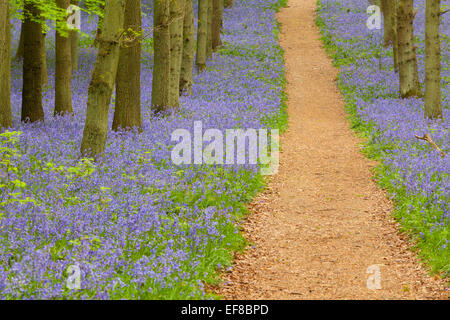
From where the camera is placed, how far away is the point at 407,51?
794 inches

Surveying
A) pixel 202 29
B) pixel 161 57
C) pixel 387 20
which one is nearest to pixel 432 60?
pixel 161 57

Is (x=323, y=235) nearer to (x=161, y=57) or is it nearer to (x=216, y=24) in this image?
(x=161, y=57)

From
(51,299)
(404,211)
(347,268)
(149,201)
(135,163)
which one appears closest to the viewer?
(51,299)

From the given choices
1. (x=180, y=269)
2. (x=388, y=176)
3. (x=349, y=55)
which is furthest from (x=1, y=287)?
(x=349, y=55)

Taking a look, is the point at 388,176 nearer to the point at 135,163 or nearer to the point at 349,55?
the point at 135,163

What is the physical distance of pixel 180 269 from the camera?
6.78 meters

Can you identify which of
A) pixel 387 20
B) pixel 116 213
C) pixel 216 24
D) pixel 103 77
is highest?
pixel 387 20

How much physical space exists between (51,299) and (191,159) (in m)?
6.86

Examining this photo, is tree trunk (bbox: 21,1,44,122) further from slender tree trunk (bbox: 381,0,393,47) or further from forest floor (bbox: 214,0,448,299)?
slender tree trunk (bbox: 381,0,393,47)

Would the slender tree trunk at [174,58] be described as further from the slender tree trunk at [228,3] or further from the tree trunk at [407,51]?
the slender tree trunk at [228,3]

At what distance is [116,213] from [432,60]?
496 inches

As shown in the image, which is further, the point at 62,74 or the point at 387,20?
the point at 387,20

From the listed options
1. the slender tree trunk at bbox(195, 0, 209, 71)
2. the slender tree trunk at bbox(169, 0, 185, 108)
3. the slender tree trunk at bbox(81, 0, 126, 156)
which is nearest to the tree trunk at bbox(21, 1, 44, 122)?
the slender tree trunk at bbox(169, 0, 185, 108)

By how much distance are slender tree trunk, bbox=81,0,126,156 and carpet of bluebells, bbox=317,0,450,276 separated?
21.5 ft
